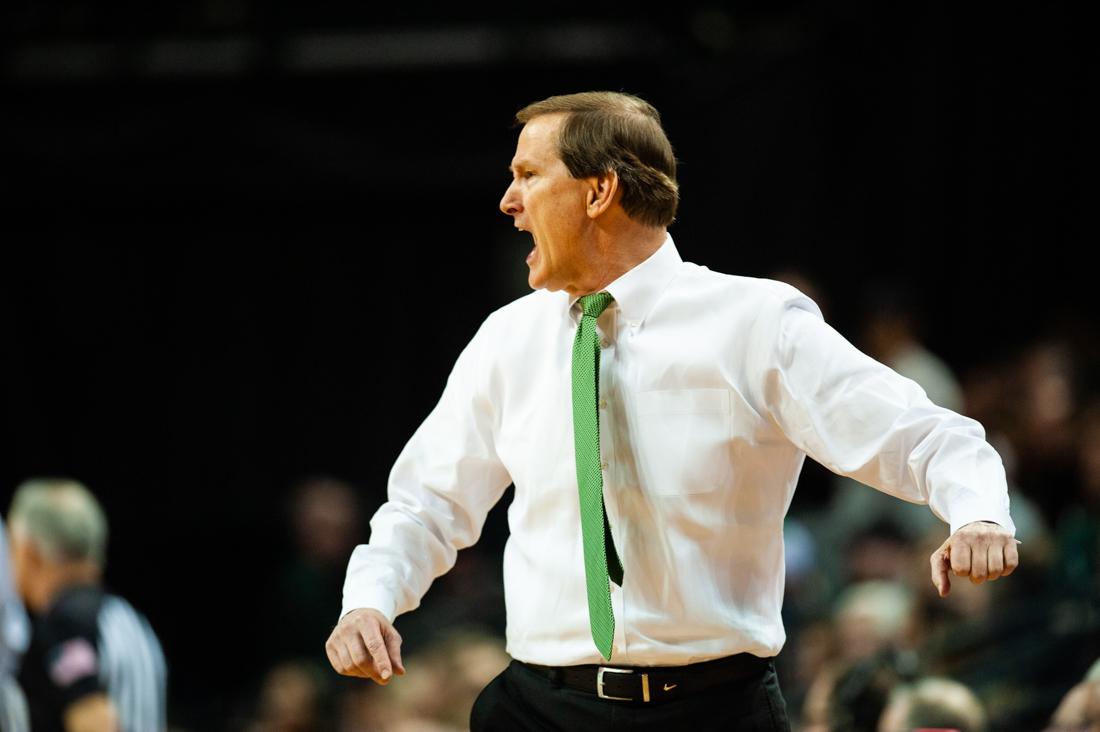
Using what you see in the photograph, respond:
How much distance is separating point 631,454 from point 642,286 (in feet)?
0.98

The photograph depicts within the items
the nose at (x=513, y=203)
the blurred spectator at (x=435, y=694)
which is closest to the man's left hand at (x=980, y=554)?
the nose at (x=513, y=203)

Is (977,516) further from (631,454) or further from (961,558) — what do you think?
(631,454)

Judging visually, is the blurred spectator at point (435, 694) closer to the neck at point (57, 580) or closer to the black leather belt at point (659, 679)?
the neck at point (57, 580)

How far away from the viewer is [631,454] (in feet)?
8.42

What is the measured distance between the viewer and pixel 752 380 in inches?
99.5

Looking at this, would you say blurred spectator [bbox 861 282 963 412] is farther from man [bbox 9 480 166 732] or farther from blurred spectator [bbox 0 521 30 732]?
blurred spectator [bbox 0 521 30 732]

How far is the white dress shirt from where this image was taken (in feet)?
7.98

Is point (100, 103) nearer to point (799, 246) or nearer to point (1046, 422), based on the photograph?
point (799, 246)

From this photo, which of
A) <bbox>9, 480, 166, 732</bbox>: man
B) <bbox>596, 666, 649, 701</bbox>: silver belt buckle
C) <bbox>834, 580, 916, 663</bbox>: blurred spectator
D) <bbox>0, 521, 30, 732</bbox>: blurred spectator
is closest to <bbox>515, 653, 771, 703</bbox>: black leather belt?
<bbox>596, 666, 649, 701</bbox>: silver belt buckle

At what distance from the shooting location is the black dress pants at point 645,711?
2480 millimetres

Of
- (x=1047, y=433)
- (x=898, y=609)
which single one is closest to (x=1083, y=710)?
(x=898, y=609)

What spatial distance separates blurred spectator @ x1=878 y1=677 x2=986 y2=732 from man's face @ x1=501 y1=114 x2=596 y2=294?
1190mm

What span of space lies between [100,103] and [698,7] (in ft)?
11.7

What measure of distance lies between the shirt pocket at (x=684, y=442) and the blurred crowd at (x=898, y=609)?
38.3 inches
